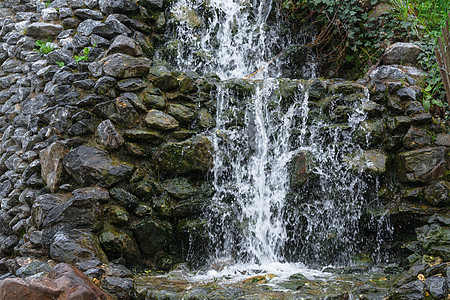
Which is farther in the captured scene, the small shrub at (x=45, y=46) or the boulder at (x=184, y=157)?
the small shrub at (x=45, y=46)

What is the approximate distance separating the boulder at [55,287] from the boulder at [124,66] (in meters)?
2.56

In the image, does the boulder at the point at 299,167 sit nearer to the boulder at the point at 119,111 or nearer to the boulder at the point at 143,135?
the boulder at the point at 143,135

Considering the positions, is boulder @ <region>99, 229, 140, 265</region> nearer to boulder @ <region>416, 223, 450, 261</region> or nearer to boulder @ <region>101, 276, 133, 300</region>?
boulder @ <region>101, 276, 133, 300</region>

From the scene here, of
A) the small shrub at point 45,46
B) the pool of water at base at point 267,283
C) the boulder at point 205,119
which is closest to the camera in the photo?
the pool of water at base at point 267,283

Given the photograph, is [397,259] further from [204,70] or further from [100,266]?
[204,70]

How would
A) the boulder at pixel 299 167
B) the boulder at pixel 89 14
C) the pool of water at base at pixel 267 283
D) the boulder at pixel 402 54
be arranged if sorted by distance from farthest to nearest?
1. the boulder at pixel 89 14
2. the boulder at pixel 402 54
3. the boulder at pixel 299 167
4. the pool of water at base at pixel 267 283

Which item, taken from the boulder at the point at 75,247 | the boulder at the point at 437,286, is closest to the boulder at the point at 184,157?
the boulder at the point at 75,247

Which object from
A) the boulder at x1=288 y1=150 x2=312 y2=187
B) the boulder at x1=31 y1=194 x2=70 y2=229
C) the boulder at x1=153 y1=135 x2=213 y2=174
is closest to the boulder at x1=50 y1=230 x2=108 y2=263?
the boulder at x1=31 y1=194 x2=70 y2=229

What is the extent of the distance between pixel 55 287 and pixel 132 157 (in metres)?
1.90

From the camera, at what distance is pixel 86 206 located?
13.1ft

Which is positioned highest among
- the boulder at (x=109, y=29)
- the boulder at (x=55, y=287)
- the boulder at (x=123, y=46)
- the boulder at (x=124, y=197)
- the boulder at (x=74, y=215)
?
the boulder at (x=109, y=29)

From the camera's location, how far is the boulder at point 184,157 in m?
4.56

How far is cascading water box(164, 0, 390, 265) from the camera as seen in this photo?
4.56m

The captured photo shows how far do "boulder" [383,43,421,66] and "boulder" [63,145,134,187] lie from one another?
3.92 m
